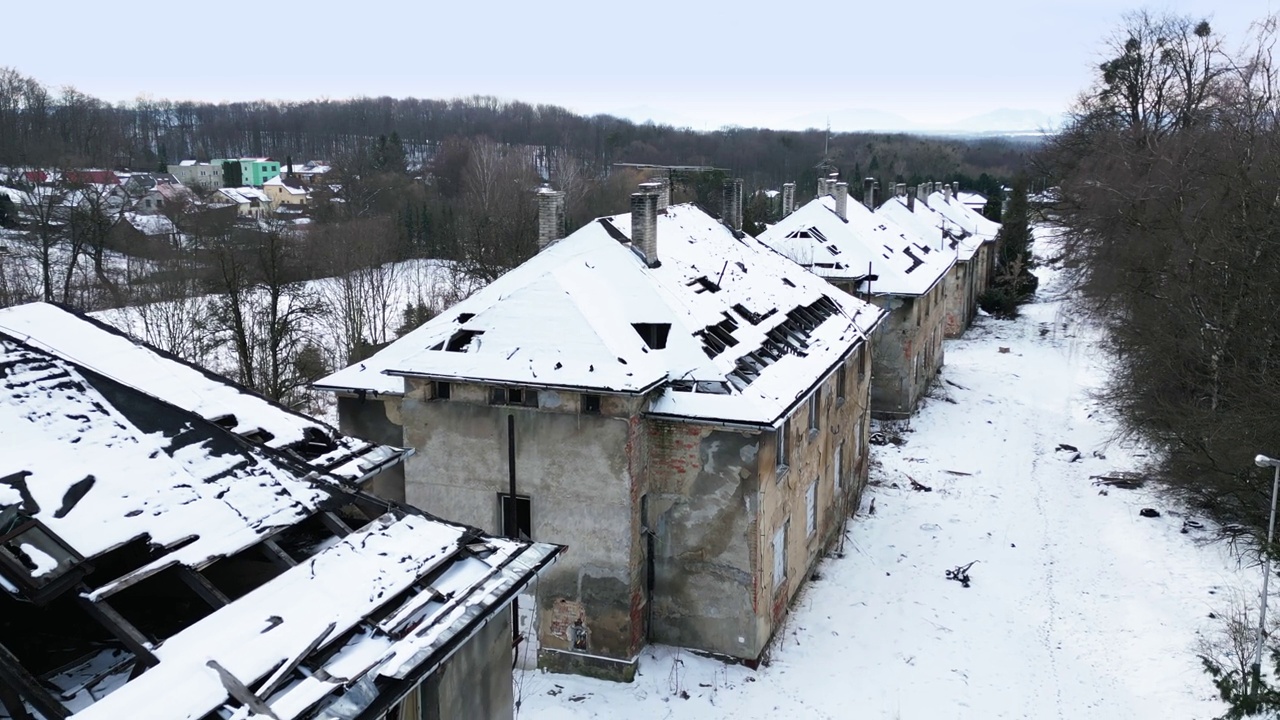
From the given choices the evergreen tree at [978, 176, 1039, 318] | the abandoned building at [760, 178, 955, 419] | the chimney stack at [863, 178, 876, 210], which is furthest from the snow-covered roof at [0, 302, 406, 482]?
the evergreen tree at [978, 176, 1039, 318]

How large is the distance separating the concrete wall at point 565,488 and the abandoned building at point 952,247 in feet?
103

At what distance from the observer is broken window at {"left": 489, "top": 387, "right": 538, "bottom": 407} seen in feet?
53.9

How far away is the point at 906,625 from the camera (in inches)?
728

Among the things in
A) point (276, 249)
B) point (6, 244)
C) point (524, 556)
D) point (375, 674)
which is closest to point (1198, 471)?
A: point (524, 556)

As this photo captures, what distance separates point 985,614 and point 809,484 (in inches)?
172

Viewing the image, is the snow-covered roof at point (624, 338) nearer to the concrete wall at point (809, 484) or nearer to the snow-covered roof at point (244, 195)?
the concrete wall at point (809, 484)

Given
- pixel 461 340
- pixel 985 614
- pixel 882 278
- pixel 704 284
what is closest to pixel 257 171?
pixel 882 278

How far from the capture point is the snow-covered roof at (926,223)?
46359mm

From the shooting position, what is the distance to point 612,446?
1603 cm

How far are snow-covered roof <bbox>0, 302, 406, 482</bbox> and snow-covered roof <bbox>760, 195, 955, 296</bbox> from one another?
26.1 m

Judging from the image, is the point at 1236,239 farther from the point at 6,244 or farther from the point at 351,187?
the point at 351,187

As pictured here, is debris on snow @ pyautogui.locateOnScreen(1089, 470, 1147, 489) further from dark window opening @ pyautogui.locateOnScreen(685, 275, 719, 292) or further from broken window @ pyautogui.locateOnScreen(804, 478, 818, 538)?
dark window opening @ pyautogui.locateOnScreen(685, 275, 719, 292)

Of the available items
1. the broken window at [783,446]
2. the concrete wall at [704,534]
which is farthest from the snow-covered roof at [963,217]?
the concrete wall at [704,534]

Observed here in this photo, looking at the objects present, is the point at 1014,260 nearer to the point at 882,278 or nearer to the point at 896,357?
the point at 882,278
